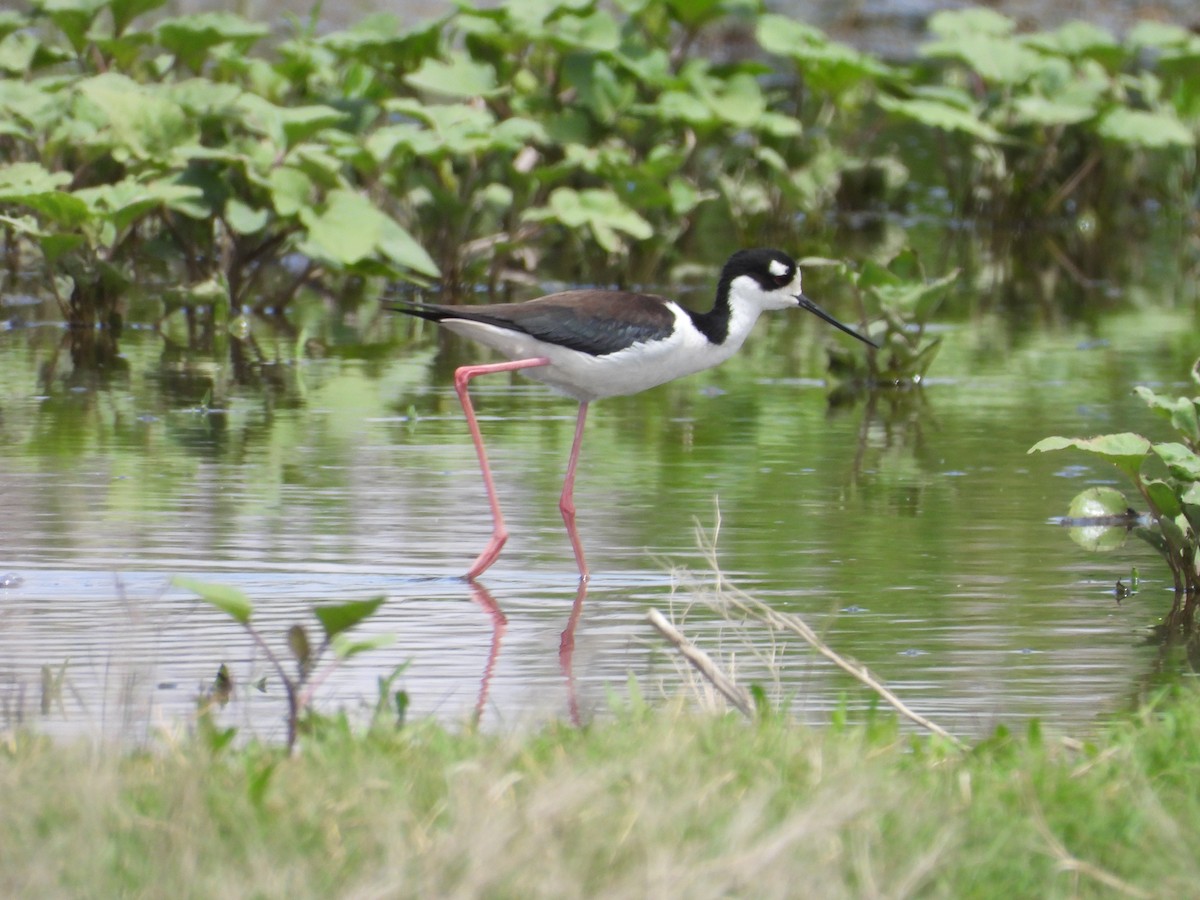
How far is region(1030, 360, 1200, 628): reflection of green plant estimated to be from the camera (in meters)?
5.84

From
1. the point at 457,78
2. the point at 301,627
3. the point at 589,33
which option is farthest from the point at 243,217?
the point at 301,627

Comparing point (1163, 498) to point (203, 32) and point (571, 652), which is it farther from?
point (203, 32)

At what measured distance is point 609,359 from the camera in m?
6.80

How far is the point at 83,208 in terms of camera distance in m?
10.3

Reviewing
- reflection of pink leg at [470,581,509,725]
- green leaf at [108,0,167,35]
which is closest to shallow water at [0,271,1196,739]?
reflection of pink leg at [470,581,509,725]

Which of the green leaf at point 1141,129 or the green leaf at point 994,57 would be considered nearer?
the green leaf at point 1141,129

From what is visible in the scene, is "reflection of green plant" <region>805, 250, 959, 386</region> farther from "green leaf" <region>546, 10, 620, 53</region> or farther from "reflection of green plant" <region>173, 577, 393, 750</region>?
"reflection of green plant" <region>173, 577, 393, 750</region>

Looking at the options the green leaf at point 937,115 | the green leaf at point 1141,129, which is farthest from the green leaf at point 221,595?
the green leaf at point 1141,129

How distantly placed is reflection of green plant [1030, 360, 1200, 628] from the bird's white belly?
54.4 inches

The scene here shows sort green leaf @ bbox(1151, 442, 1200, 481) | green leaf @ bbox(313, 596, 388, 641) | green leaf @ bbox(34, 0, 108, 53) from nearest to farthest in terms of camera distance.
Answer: green leaf @ bbox(313, 596, 388, 641) → green leaf @ bbox(1151, 442, 1200, 481) → green leaf @ bbox(34, 0, 108, 53)

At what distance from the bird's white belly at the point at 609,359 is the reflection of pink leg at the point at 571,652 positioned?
79 cm

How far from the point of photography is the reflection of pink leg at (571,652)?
4934 millimetres

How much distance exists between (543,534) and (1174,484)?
199 centimetres

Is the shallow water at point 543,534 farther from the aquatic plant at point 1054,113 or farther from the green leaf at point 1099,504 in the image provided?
the aquatic plant at point 1054,113
